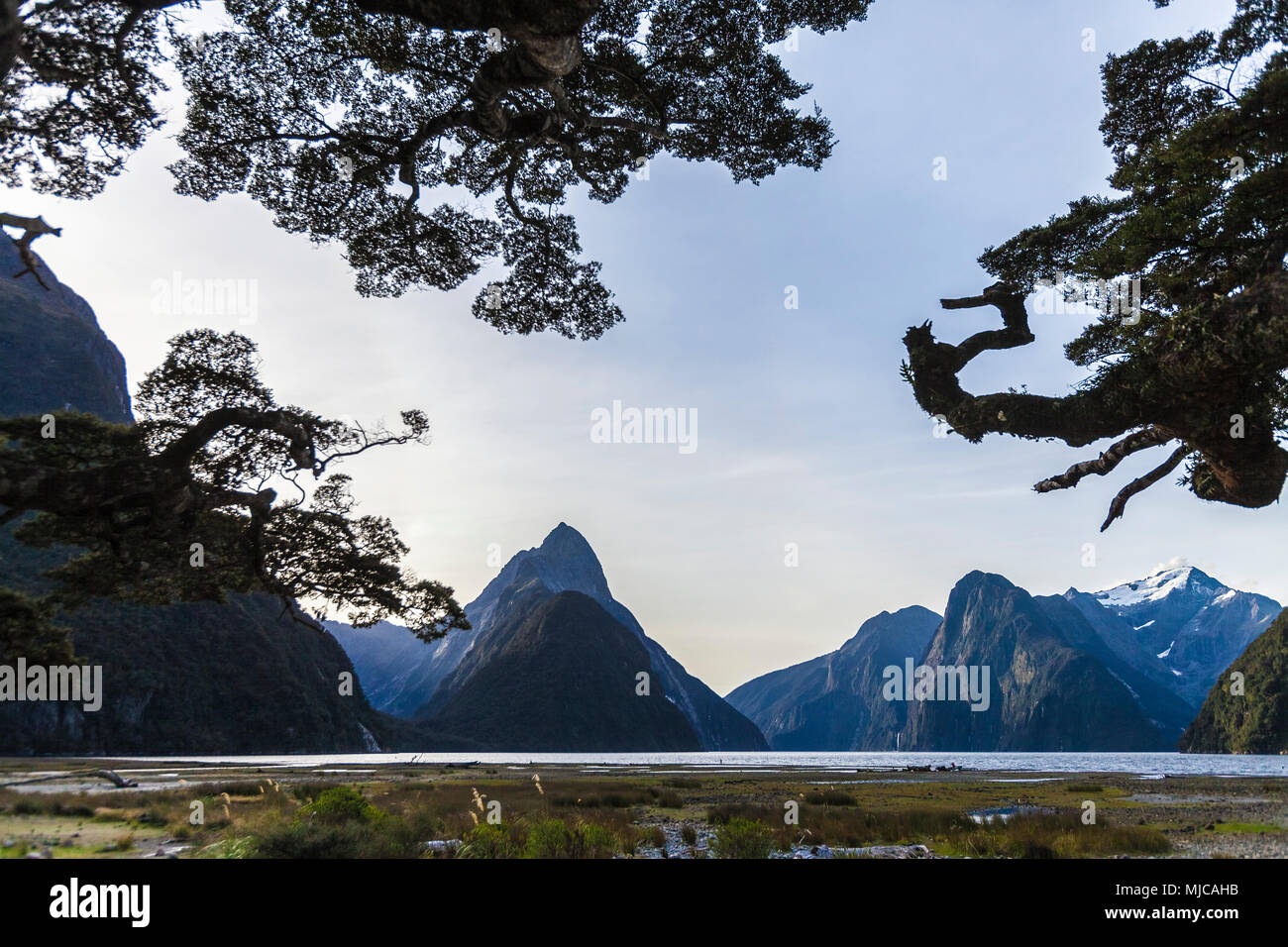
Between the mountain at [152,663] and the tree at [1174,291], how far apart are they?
93.5 meters

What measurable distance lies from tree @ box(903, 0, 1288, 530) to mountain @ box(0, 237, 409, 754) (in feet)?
307

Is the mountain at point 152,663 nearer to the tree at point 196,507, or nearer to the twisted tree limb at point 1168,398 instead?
the tree at point 196,507

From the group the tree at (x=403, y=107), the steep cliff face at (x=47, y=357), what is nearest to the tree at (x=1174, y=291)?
the tree at (x=403, y=107)

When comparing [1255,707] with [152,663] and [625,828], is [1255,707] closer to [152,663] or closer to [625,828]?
[625,828]

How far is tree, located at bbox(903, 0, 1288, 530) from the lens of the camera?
29.0 ft

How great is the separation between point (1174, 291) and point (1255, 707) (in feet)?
737

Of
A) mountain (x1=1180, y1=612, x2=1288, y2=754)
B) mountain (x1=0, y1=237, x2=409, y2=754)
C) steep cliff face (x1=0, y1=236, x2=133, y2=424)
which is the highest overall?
steep cliff face (x1=0, y1=236, x2=133, y2=424)

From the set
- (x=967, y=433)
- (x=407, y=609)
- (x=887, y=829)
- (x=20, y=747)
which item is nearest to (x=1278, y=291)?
(x=967, y=433)

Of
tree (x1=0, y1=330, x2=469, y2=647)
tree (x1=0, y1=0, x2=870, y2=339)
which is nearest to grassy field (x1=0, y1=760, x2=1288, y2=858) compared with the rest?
tree (x1=0, y1=330, x2=469, y2=647)

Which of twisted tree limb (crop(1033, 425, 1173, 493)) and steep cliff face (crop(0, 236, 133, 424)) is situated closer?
twisted tree limb (crop(1033, 425, 1173, 493))

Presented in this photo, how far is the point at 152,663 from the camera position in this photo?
401ft

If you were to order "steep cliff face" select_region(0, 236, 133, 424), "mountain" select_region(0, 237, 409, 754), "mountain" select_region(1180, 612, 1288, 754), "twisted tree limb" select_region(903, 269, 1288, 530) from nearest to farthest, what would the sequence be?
"twisted tree limb" select_region(903, 269, 1288, 530), "mountain" select_region(0, 237, 409, 754), "steep cliff face" select_region(0, 236, 133, 424), "mountain" select_region(1180, 612, 1288, 754)

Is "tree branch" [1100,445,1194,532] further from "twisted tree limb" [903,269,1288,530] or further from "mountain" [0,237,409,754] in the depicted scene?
"mountain" [0,237,409,754]

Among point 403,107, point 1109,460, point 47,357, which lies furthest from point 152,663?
point 1109,460
